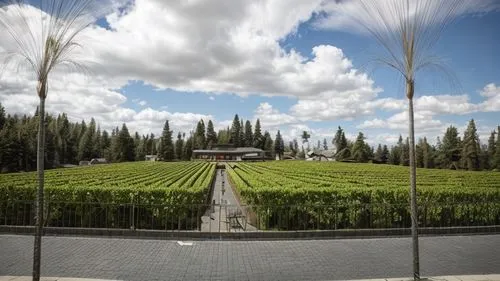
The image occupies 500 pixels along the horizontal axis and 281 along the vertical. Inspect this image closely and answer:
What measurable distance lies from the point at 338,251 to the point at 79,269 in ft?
22.5

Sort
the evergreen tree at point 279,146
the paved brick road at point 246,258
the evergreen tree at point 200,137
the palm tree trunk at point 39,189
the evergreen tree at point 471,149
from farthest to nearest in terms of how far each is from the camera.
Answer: the evergreen tree at point 279,146, the evergreen tree at point 200,137, the evergreen tree at point 471,149, the paved brick road at point 246,258, the palm tree trunk at point 39,189

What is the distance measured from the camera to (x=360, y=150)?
10569 cm

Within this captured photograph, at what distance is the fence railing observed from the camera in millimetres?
13188

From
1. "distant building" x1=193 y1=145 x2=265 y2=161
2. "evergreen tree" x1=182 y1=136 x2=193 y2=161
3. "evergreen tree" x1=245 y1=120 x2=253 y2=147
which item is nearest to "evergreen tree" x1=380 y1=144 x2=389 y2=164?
"distant building" x1=193 y1=145 x2=265 y2=161

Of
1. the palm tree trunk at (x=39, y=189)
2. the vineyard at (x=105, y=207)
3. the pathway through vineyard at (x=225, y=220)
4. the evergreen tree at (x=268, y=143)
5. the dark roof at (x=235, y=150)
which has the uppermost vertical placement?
the evergreen tree at (x=268, y=143)

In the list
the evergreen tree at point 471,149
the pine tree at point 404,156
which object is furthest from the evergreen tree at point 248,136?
the evergreen tree at point 471,149

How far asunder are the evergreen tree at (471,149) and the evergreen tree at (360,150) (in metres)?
28.1

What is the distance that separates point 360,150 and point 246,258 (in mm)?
101527

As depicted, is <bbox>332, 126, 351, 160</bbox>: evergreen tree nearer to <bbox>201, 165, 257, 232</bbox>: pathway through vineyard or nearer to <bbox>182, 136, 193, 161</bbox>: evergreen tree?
<bbox>182, 136, 193, 161</bbox>: evergreen tree

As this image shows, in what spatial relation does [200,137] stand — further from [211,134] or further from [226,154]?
[226,154]

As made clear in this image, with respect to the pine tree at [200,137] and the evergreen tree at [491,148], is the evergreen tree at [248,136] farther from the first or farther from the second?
the evergreen tree at [491,148]

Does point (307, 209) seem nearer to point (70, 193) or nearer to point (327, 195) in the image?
point (327, 195)

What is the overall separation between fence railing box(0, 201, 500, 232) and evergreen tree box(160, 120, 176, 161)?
99785 millimetres

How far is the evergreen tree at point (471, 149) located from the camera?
8119 cm
